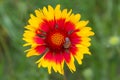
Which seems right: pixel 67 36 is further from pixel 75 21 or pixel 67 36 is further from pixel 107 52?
pixel 107 52

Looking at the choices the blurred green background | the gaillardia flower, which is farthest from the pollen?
the blurred green background

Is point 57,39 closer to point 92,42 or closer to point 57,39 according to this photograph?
point 57,39

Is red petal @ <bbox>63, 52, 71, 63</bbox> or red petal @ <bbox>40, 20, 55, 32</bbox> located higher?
red petal @ <bbox>40, 20, 55, 32</bbox>

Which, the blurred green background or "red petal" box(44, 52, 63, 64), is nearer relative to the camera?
"red petal" box(44, 52, 63, 64)

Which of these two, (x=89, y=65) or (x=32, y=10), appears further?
(x=89, y=65)

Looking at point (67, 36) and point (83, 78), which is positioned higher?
point (67, 36)

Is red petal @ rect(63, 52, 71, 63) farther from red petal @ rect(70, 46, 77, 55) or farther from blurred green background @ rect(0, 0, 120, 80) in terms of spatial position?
blurred green background @ rect(0, 0, 120, 80)

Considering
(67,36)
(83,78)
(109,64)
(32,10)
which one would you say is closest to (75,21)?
(67,36)
